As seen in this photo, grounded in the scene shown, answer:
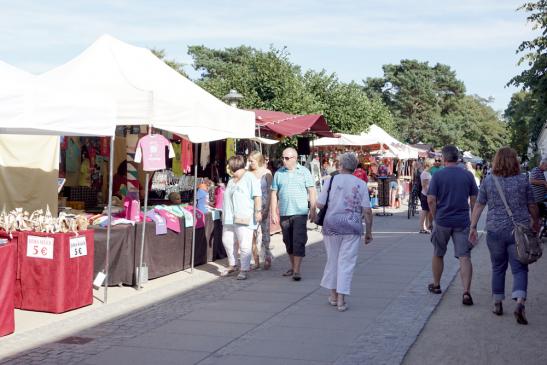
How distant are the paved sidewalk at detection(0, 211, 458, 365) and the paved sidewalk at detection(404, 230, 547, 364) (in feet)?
0.56

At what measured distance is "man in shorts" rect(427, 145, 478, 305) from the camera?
8.08m

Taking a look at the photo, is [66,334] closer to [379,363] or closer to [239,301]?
[239,301]

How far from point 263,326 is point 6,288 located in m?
2.39

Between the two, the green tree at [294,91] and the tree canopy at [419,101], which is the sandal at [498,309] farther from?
the tree canopy at [419,101]

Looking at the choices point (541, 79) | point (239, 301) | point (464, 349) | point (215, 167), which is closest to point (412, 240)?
point (215, 167)

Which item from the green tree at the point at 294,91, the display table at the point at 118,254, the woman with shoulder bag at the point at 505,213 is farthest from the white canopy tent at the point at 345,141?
the woman with shoulder bag at the point at 505,213

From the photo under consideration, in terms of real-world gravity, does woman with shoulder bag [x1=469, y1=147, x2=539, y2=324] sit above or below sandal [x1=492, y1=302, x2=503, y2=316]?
above

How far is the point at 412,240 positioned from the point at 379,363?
9.79m

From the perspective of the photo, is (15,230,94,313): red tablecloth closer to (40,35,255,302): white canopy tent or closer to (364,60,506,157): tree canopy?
(40,35,255,302): white canopy tent

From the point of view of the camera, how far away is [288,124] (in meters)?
15.0

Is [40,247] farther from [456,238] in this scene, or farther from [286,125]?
[286,125]

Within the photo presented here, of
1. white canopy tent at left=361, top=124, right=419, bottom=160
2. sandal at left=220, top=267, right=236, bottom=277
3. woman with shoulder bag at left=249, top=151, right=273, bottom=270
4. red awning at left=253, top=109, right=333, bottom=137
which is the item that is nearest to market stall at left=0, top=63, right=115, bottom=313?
sandal at left=220, top=267, right=236, bottom=277

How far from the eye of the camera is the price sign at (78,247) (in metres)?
7.48

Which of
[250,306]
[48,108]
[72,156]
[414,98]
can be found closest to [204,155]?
[72,156]
